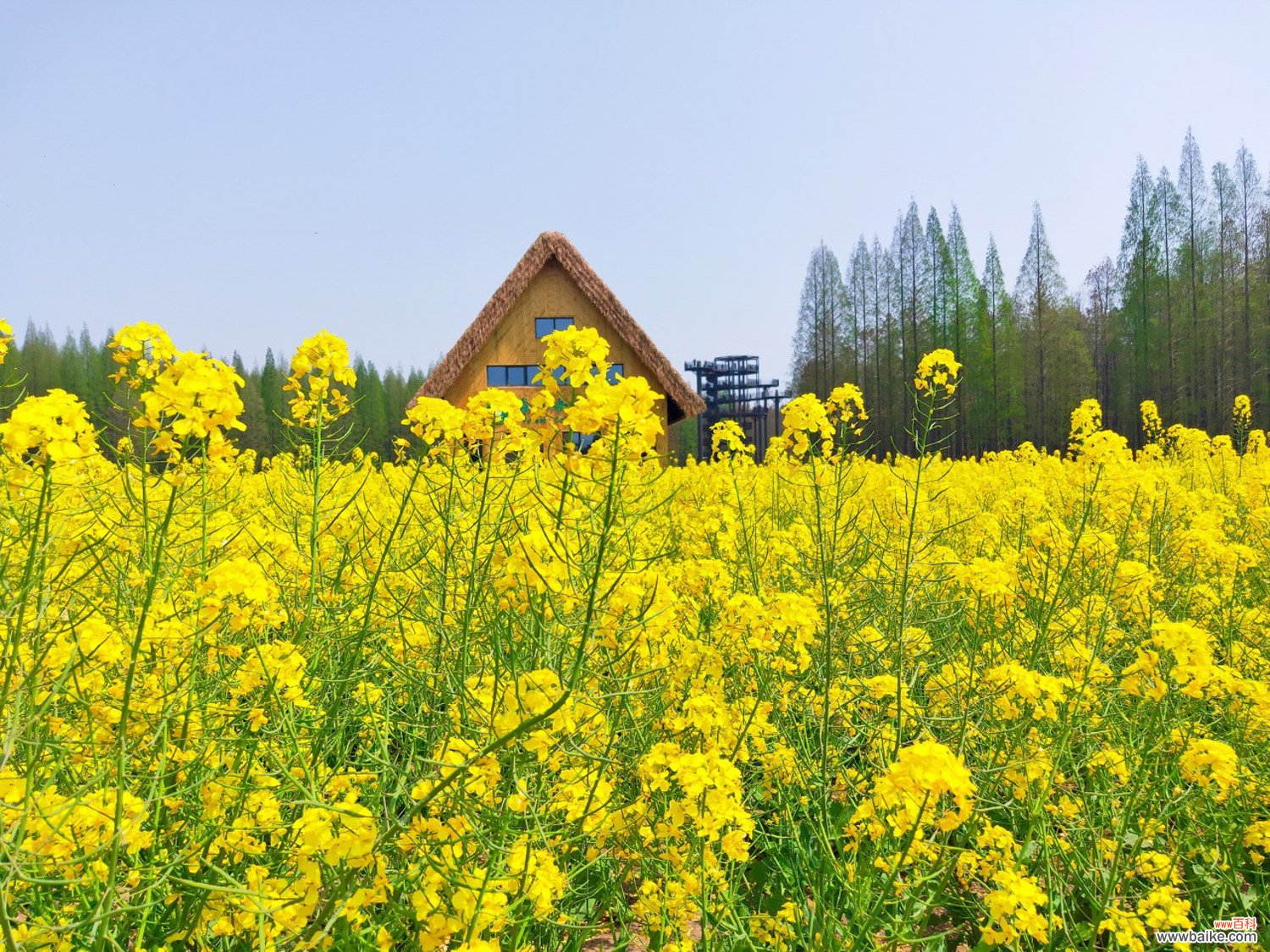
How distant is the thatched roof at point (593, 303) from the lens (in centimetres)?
Result: 1374

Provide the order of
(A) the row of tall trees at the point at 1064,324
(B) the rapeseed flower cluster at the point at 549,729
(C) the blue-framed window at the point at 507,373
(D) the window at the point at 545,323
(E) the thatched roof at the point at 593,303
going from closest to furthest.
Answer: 1. (B) the rapeseed flower cluster at the point at 549,729
2. (E) the thatched roof at the point at 593,303
3. (C) the blue-framed window at the point at 507,373
4. (D) the window at the point at 545,323
5. (A) the row of tall trees at the point at 1064,324

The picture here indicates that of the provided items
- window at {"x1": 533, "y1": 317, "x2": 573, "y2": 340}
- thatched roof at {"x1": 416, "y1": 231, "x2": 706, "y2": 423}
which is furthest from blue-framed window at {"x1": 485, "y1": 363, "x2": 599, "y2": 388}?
window at {"x1": 533, "y1": 317, "x2": 573, "y2": 340}

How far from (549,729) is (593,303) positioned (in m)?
13.6

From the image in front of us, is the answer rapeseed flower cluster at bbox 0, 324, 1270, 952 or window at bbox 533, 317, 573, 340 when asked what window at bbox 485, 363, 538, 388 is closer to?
window at bbox 533, 317, 573, 340

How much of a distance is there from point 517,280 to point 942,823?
13938 mm

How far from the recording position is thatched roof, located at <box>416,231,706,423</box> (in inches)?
541

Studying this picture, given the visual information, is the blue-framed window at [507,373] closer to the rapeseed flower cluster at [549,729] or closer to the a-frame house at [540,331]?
the a-frame house at [540,331]

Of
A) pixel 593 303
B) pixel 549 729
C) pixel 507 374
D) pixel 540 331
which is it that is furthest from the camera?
pixel 540 331

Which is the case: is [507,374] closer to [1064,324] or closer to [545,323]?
[545,323]

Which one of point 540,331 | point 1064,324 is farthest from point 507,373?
point 1064,324

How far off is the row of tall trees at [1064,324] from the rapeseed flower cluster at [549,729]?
62.1 feet

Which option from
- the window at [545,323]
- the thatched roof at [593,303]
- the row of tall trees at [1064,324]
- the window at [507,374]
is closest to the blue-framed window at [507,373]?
the window at [507,374]

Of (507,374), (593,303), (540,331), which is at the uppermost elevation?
(593,303)

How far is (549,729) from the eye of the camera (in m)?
1.25
